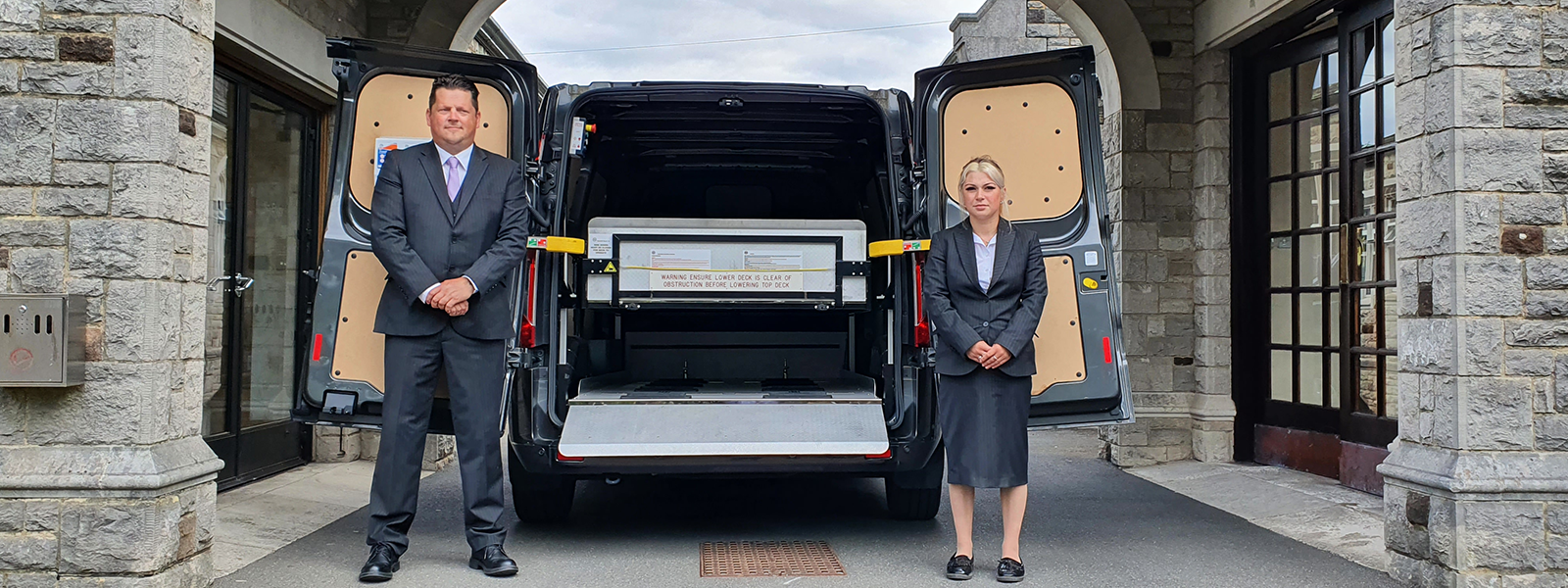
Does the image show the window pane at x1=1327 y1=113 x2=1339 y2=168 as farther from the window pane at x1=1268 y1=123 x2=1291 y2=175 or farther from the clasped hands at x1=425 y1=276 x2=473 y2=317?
the clasped hands at x1=425 y1=276 x2=473 y2=317

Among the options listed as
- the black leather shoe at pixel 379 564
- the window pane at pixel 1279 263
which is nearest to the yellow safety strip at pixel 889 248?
the black leather shoe at pixel 379 564

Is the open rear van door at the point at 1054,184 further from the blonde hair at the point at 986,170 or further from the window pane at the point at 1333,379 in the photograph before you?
the window pane at the point at 1333,379

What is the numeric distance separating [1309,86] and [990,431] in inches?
167

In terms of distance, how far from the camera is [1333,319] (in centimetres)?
696

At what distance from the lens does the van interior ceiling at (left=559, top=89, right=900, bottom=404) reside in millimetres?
5168

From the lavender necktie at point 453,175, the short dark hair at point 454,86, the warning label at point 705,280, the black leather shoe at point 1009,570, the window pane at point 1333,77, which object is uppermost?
the window pane at point 1333,77

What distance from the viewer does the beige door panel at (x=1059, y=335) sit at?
15.2 ft

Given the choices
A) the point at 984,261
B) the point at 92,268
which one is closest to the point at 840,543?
the point at 984,261

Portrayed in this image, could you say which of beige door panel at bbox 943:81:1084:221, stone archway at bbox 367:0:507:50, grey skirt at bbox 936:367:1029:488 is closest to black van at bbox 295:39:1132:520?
beige door panel at bbox 943:81:1084:221

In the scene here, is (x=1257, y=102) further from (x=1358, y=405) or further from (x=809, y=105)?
(x=809, y=105)

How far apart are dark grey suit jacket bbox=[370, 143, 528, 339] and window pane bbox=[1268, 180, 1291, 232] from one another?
17.0 ft

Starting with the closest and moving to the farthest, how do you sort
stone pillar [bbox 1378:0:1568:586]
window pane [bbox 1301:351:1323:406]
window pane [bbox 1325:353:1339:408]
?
1. stone pillar [bbox 1378:0:1568:586]
2. window pane [bbox 1325:353:1339:408]
3. window pane [bbox 1301:351:1323:406]

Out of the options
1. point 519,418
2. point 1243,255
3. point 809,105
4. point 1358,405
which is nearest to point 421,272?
point 519,418

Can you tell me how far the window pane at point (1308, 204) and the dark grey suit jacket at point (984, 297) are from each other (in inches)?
144
